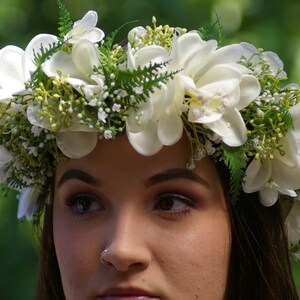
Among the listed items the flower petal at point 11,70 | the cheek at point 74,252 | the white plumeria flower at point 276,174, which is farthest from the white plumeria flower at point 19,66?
the white plumeria flower at point 276,174

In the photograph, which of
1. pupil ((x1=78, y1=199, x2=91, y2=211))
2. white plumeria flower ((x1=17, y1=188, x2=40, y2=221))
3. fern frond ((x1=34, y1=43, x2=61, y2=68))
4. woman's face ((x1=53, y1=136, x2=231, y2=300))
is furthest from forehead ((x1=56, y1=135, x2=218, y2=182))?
white plumeria flower ((x1=17, y1=188, x2=40, y2=221))

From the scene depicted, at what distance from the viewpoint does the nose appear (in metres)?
2.73

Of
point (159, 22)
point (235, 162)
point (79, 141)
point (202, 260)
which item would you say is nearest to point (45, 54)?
point (79, 141)

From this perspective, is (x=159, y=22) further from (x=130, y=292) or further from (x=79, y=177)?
(x=130, y=292)

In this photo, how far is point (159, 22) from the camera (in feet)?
14.2

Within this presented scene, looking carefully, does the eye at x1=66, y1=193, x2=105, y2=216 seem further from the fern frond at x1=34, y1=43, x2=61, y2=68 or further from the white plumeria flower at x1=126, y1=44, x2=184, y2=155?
the fern frond at x1=34, y1=43, x2=61, y2=68

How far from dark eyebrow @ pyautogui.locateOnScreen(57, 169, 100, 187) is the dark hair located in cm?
33

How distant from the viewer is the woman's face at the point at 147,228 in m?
2.78

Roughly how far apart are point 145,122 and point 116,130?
0.26 ft

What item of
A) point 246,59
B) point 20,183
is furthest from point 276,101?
point 20,183

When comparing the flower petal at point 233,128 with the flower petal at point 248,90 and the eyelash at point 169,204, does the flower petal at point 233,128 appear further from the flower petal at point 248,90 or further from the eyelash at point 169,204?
the eyelash at point 169,204

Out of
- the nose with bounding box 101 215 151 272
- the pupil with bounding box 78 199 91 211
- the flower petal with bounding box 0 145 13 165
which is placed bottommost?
the nose with bounding box 101 215 151 272

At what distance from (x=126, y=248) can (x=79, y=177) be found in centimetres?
28

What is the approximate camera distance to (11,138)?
9.58 ft
